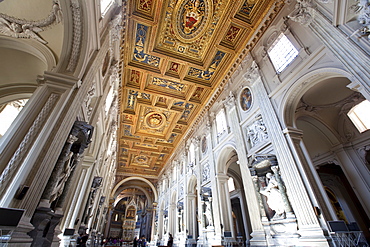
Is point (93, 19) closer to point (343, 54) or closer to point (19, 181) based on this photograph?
point (19, 181)

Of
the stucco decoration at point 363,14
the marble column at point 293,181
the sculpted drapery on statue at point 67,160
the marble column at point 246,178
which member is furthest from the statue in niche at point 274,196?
the sculpted drapery on statue at point 67,160

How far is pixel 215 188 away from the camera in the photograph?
30.1ft

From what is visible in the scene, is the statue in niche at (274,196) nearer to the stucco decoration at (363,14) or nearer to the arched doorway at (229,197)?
the arched doorway at (229,197)

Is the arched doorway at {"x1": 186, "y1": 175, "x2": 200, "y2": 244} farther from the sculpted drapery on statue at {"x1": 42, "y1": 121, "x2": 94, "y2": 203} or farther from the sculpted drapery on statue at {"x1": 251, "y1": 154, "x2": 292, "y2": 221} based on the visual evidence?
the sculpted drapery on statue at {"x1": 42, "y1": 121, "x2": 94, "y2": 203}

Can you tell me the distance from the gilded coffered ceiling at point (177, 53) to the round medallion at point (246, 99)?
2.29 metres

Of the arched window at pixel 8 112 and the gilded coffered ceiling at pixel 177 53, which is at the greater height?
the gilded coffered ceiling at pixel 177 53

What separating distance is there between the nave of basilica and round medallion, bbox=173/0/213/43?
5 centimetres

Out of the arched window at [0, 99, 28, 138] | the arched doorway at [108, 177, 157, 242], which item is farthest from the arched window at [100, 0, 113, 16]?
the arched doorway at [108, 177, 157, 242]

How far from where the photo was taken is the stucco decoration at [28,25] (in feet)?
14.1

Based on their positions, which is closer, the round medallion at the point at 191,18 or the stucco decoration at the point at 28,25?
the stucco decoration at the point at 28,25

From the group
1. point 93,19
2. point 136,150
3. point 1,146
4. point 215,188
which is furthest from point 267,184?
point 136,150

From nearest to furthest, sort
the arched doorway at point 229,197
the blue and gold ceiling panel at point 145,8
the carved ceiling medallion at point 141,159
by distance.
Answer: the blue and gold ceiling panel at point 145,8
the arched doorway at point 229,197
the carved ceiling medallion at point 141,159

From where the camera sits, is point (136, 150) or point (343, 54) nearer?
point (343, 54)

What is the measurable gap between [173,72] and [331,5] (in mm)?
7826
